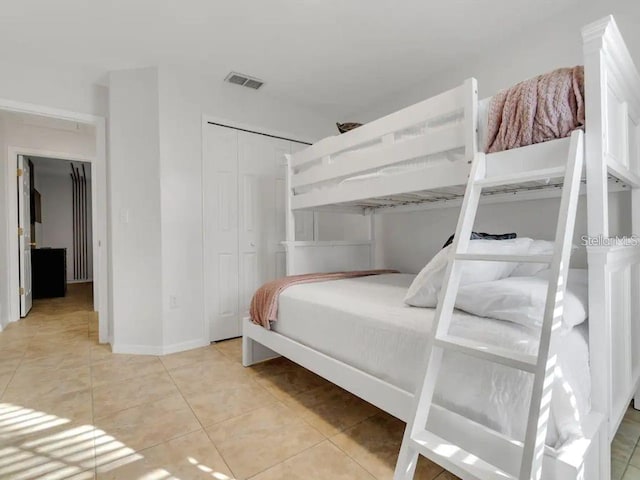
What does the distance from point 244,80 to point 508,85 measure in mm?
2209

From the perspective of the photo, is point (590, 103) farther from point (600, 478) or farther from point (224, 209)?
point (224, 209)

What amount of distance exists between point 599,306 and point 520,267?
1.98 ft

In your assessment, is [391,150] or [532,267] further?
[391,150]

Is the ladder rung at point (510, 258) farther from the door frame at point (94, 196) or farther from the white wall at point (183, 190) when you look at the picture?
the door frame at point (94, 196)

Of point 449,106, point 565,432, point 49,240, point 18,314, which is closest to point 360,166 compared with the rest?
point 449,106

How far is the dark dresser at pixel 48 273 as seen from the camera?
5207 mm

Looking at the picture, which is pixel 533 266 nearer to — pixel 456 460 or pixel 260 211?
pixel 456 460

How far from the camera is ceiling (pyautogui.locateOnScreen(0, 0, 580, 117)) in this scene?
6.84ft

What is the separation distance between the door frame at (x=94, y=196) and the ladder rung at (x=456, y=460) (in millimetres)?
2933

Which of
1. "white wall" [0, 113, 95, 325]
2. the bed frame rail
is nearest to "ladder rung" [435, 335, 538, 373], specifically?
the bed frame rail

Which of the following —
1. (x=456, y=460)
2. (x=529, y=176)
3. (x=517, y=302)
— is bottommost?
(x=456, y=460)

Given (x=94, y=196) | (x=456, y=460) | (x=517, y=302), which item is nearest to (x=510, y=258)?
(x=517, y=302)

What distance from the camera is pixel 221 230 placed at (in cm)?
312

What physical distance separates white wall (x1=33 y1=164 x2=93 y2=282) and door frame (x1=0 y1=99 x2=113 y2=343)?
11.2ft
